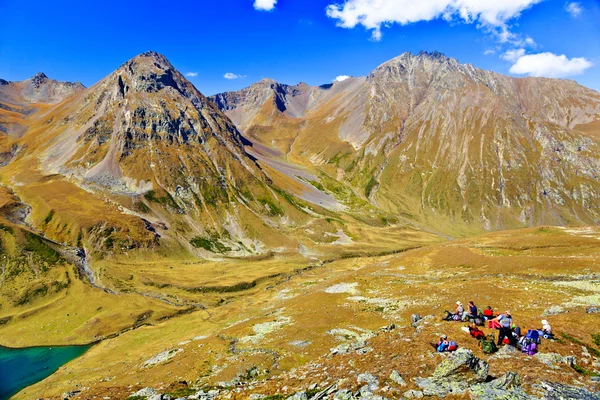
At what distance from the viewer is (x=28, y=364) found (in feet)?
263

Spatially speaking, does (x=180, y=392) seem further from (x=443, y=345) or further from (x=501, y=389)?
(x=501, y=389)

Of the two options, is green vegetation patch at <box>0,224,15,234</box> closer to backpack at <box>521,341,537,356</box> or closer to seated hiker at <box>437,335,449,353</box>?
seated hiker at <box>437,335,449,353</box>

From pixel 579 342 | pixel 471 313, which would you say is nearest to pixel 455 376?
pixel 579 342

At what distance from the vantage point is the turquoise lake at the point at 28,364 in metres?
69.0

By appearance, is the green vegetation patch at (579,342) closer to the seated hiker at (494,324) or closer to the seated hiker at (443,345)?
the seated hiker at (494,324)

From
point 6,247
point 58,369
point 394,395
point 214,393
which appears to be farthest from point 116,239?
point 394,395

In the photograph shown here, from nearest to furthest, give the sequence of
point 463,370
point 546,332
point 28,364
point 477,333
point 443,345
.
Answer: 1. point 463,370
2. point 443,345
3. point 546,332
4. point 477,333
5. point 28,364

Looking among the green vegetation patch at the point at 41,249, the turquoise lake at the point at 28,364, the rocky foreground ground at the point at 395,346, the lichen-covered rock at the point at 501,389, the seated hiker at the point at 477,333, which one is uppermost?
the green vegetation patch at the point at 41,249

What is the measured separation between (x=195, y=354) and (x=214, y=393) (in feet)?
76.3

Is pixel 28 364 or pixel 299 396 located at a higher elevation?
pixel 299 396

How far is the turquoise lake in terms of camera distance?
69.0 m

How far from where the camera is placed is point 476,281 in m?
58.2

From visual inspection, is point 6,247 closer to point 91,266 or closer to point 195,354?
point 91,266

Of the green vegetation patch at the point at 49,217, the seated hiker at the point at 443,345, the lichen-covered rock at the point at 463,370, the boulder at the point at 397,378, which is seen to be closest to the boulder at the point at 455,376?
the lichen-covered rock at the point at 463,370
